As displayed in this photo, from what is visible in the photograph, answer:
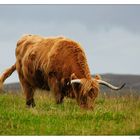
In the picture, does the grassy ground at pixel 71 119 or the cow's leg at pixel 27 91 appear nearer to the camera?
the grassy ground at pixel 71 119

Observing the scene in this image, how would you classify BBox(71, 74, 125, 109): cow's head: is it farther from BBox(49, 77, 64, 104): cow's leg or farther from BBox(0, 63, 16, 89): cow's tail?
BBox(0, 63, 16, 89): cow's tail

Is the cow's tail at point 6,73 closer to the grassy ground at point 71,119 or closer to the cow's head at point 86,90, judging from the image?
the grassy ground at point 71,119

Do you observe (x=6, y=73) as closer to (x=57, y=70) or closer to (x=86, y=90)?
(x=57, y=70)

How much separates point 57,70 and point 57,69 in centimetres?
3

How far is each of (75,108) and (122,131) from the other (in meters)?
2.24

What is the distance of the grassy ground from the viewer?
647 inches

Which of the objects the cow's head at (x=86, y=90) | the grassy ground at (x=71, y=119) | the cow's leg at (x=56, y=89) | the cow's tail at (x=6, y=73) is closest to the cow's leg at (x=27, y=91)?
the cow's tail at (x=6, y=73)

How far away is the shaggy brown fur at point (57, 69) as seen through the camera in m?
18.4

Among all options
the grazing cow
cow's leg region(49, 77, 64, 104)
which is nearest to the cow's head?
the grazing cow

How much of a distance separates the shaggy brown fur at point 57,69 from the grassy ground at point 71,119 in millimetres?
313

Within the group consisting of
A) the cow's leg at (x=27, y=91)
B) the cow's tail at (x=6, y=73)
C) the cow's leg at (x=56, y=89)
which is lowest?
the cow's leg at (x=27, y=91)

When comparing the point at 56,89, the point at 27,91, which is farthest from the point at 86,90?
the point at 27,91
